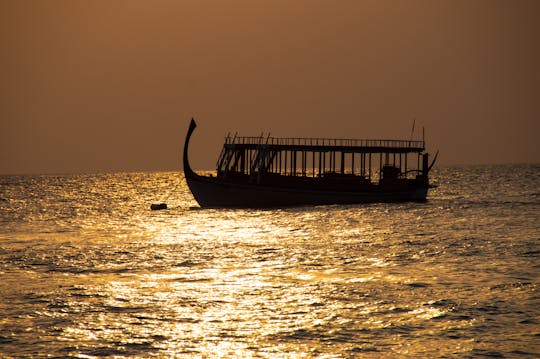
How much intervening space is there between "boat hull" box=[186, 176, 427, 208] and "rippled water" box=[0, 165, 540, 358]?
19.1 meters

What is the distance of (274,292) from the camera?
90.6 ft

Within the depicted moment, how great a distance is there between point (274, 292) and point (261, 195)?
45.2 metres

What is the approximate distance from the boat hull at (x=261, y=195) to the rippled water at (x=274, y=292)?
19.1m

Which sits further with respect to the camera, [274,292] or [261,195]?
[261,195]

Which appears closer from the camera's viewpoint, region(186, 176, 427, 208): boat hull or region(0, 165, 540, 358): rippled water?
region(0, 165, 540, 358): rippled water

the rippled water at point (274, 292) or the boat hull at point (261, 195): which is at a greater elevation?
the boat hull at point (261, 195)

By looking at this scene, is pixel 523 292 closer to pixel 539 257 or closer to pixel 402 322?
pixel 402 322

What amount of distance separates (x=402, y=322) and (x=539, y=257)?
1588 cm

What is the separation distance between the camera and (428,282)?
29.5m

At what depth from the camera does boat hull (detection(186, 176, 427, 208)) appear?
72750mm

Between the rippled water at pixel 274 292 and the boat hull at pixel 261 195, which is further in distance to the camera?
the boat hull at pixel 261 195

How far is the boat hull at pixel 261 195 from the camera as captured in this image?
7275 cm

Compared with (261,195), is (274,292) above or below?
below

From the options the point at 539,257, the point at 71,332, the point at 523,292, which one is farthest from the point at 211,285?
the point at 539,257
